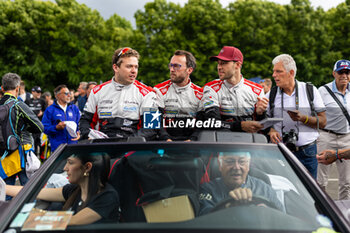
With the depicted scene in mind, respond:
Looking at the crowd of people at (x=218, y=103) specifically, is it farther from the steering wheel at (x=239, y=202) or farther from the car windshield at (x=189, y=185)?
the steering wheel at (x=239, y=202)

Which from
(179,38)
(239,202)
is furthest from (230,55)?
(179,38)

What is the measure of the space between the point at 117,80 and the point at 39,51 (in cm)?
3624

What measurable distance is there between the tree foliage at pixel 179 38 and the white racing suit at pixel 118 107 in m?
29.4

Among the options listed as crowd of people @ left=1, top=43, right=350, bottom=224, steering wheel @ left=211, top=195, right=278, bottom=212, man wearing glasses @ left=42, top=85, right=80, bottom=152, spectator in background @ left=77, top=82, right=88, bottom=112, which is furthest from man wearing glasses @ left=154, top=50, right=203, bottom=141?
spectator in background @ left=77, top=82, right=88, bottom=112

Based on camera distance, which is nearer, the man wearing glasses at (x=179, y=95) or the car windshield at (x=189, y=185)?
the car windshield at (x=189, y=185)

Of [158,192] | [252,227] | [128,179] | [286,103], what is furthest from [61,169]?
Result: [286,103]

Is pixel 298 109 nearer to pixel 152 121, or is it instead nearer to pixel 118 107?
pixel 152 121

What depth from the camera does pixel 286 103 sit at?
4.62 meters

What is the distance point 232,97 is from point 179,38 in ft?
104

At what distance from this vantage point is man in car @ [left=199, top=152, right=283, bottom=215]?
2396 mm

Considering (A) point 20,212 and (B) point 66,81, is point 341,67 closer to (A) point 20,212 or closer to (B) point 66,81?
(A) point 20,212

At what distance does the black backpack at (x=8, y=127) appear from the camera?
17.4 ft

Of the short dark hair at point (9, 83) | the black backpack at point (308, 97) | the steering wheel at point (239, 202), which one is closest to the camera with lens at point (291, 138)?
the black backpack at point (308, 97)

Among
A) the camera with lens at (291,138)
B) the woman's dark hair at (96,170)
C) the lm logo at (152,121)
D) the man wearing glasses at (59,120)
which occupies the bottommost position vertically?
the man wearing glasses at (59,120)
